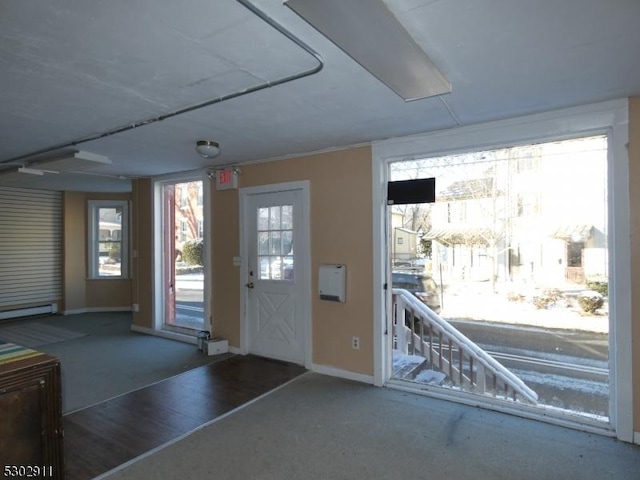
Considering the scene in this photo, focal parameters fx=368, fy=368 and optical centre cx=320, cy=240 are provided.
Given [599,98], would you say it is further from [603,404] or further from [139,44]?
[139,44]

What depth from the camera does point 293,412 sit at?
10.1 ft

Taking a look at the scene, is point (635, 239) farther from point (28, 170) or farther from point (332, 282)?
point (28, 170)

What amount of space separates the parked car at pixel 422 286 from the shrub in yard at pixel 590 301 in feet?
4.42

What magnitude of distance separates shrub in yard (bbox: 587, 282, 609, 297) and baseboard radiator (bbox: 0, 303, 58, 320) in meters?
8.58

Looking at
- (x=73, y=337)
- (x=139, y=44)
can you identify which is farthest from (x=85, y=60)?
(x=73, y=337)

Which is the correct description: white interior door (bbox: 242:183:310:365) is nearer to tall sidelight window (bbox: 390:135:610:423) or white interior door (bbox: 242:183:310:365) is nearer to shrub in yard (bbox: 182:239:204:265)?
tall sidelight window (bbox: 390:135:610:423)

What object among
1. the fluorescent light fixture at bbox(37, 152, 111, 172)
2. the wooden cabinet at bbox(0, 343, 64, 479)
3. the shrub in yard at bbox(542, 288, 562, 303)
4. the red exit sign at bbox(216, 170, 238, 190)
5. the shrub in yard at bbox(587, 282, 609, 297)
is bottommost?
the wooden cabinet at bbox(0, 343, 64, 479)

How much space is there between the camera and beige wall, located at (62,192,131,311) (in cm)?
725

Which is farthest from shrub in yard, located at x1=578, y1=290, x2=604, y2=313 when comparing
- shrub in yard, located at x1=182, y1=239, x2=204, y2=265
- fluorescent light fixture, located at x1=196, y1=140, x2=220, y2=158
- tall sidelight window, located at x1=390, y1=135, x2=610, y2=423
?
shrub in yard, located at x1=182, y1=239, x2=204, y2=265

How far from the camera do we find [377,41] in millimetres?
1647

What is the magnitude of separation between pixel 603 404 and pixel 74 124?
512 centimetres

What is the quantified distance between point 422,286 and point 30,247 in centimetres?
715

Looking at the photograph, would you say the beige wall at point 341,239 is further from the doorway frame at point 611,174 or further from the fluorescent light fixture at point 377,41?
the fluorescent light fixture at point 377,41

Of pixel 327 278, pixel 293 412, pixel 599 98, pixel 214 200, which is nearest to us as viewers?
pixel 599 98
